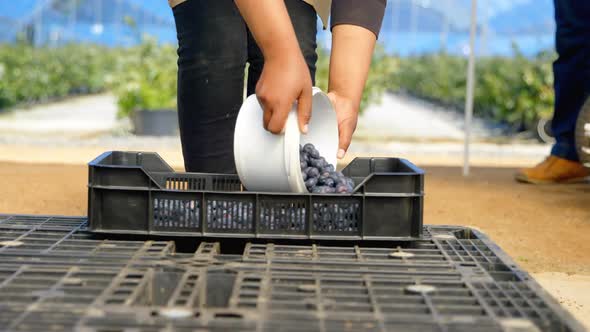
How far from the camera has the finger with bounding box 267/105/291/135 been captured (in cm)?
180

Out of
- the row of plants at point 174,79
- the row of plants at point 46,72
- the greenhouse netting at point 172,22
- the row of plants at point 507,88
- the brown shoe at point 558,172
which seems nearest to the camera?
the brown shoe at point 558,172

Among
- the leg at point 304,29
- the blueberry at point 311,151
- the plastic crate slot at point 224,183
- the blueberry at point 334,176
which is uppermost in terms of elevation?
the leg at point 304,29

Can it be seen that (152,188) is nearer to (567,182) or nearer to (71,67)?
(567,182)

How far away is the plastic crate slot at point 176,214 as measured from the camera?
1.86 meters

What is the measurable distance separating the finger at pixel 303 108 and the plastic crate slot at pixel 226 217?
0.20m

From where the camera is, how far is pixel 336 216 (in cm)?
185

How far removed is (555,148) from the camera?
15.3 ft

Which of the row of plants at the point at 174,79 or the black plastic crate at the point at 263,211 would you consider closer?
the black plastic crate at the point at 263,211

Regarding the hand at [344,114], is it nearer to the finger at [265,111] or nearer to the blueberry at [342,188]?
the blueberry at [342,188]

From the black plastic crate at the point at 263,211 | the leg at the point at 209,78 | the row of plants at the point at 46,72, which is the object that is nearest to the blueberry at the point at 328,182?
the black plastic crate at the point at 263,211

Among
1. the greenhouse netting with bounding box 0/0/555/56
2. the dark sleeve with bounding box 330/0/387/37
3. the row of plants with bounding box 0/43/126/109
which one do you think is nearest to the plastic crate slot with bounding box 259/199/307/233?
the dark sleeve with bounding box 330/0/387/37

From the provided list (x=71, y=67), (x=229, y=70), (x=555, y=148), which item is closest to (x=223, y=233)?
(x=229, y=70)

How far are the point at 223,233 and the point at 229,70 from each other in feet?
2.38

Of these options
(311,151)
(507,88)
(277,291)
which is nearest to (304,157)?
(311,151)
